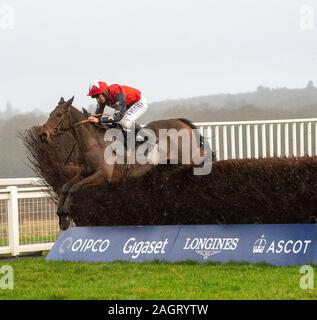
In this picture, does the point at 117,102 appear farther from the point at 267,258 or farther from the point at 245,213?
the point at 267,258

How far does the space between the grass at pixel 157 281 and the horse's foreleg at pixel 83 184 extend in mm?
721

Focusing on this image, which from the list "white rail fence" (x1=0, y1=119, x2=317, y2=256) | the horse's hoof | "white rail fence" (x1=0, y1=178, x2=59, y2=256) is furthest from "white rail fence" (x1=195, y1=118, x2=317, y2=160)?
the horse's hoof

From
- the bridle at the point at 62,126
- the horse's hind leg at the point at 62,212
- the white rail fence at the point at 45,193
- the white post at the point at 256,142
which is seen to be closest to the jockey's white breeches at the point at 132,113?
the bridle at the point at 62,126

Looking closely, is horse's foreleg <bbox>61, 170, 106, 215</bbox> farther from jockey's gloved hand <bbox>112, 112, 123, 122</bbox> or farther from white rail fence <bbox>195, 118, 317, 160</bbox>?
white rail fence <bbox>195, 118, 317, 160</bbox>

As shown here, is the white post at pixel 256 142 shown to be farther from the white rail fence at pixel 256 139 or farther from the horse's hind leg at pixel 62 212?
the horse's hind leg at pixel 62 212

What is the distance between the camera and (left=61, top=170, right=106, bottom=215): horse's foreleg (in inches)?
439

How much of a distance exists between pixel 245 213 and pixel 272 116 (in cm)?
1681

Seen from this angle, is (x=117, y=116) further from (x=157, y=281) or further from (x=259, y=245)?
(x=157, y=281)

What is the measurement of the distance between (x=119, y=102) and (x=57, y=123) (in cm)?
84

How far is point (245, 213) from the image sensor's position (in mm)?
10695

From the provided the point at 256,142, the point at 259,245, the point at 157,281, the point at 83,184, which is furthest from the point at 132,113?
the point at 256,142

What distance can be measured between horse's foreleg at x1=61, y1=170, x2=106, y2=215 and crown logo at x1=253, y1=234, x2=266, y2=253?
2.42 m

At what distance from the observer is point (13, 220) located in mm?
13555
